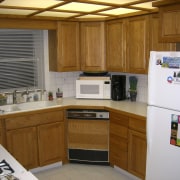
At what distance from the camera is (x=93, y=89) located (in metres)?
4.29

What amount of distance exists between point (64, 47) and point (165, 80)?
2.03 m

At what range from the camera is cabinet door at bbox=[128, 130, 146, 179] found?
11.1 ft

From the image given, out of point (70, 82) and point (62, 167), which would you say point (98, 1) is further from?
A: point (62, 167)

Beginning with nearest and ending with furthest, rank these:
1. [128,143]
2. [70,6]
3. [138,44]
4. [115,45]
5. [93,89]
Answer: [70,6] → [128,143] → [138,44] → [115,45] → [93,89]

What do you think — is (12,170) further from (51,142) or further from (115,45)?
(115,45)

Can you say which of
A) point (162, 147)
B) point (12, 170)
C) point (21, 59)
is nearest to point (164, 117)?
point (162, 147)

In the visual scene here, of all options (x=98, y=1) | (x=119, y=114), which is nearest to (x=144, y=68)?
(x=119, y=114)

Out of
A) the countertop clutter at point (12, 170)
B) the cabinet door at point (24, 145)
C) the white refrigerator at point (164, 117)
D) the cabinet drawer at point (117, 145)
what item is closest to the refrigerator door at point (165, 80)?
the white refrigerator at point (164, 117)

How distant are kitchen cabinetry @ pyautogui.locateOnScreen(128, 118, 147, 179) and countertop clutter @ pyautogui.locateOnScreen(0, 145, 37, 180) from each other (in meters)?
1.74

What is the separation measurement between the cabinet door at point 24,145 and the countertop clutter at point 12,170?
147 centimetres

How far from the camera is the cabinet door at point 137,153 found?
11.1ft

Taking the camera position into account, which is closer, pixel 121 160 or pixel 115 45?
pixel 121 160

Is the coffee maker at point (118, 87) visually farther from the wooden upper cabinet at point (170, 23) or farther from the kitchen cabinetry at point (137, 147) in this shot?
the wooden upper cabinet at point (170, 23)

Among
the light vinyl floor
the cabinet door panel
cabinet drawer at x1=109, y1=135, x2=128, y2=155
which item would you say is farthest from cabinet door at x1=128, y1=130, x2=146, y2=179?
the cabinet door panel
